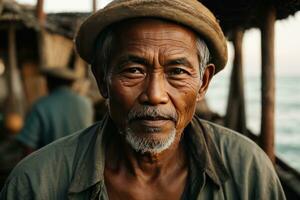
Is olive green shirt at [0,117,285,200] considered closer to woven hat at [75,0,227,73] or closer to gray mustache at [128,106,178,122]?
gray mustache at [128,106,178,122]

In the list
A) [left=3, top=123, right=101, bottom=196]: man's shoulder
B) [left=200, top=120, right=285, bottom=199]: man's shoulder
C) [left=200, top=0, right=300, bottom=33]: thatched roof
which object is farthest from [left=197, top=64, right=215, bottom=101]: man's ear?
[left=3, top=123, right=101, bottom=196]: man's shoulder

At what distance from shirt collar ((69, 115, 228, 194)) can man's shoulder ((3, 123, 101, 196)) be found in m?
0.04

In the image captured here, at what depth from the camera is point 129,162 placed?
99.8 inches

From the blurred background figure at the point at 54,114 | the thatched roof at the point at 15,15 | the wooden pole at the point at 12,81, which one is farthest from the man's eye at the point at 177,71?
the wooden pole at the point at 12,81

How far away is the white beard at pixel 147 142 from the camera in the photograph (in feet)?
7.63

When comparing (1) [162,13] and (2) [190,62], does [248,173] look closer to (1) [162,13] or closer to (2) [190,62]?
(2) [190,62]

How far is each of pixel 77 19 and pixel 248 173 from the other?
33.9 feet

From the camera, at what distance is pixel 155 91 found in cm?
223

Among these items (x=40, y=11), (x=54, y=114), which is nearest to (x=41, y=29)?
(x=40, y=11)

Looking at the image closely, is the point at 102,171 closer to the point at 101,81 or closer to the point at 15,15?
the point at 101,81

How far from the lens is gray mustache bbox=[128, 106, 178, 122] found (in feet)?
7.34

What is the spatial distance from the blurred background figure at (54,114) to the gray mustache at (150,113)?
312cm

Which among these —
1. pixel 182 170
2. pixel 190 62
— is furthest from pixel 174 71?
pixel 182 170

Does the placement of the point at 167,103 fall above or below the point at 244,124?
above
